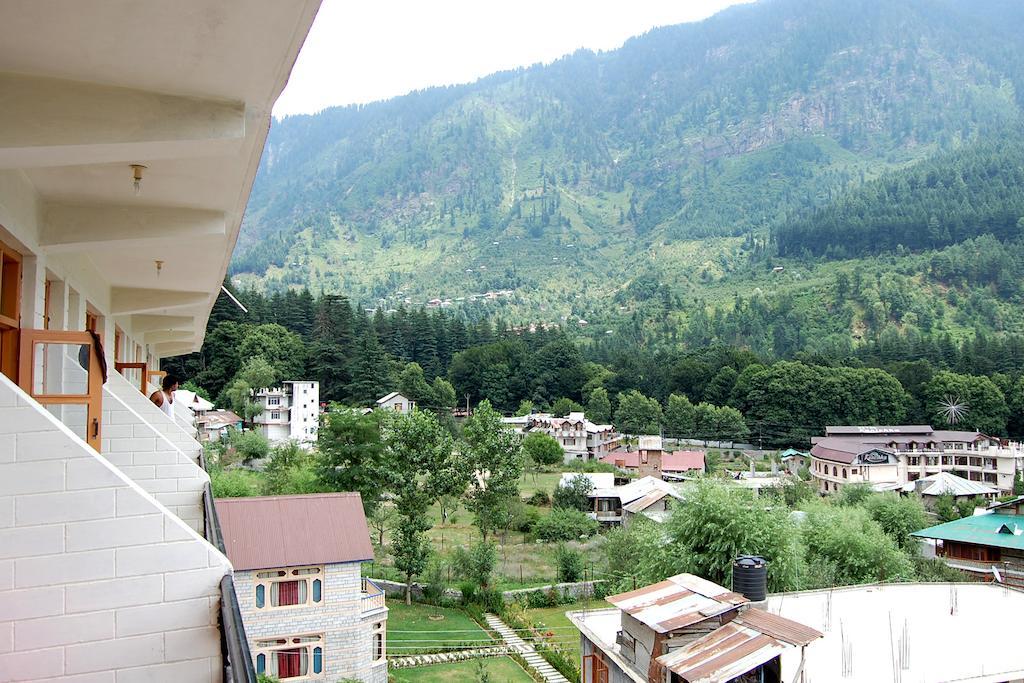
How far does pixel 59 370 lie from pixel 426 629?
1752cm

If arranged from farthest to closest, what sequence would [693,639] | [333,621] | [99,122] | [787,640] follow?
[333,621] < [693,639] < [787,640] < [99,122]

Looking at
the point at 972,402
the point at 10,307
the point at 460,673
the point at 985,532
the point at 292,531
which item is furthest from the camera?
the point at 972,402

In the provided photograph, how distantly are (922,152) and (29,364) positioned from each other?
21655cm

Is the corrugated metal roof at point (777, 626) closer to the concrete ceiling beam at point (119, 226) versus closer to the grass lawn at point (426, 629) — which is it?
the concrete ceiling beam at point (119, 226)

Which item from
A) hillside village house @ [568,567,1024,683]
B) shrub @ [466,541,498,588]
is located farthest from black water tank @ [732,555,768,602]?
shrub @ [466,541,498,588]

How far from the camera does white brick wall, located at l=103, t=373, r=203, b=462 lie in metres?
5.51

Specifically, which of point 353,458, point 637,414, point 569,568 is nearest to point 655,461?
point 637,414

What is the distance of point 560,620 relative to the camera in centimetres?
2116

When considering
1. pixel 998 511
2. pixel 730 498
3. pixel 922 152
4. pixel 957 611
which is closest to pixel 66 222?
pixel 957 611

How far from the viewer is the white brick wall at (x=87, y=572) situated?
2039 mm

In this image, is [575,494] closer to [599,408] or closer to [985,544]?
[985,544]

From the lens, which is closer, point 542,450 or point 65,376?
point 65,376

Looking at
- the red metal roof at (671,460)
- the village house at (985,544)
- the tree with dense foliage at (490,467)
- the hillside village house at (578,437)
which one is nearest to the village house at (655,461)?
the red metal roof at (671,460)

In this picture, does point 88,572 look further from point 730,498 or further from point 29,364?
point 730,498
